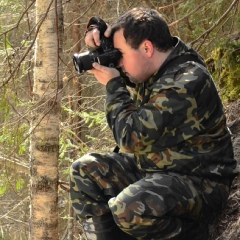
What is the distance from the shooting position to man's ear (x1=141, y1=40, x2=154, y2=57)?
2682 mm

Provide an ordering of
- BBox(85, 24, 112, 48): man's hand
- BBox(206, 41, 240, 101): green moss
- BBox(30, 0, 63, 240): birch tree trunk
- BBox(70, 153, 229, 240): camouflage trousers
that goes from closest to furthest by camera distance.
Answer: BBox(70, 153, 229, 240): camouflage trousers < BBox(85, 24, 112, 48): man's hand < BBox(30, 0, 63, 240): birch tree trunk < BBox(206, 41, 240, 101): green moss

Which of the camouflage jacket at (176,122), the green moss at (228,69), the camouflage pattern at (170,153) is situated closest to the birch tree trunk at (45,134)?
the green moss at (228,69)

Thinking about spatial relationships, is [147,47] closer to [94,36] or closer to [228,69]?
[94,36]

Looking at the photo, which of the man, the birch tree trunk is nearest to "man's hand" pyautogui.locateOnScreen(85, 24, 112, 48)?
the man

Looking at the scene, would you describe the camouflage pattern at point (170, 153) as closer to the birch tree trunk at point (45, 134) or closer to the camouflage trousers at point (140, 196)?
the camouflage trousers at point (140, 196)

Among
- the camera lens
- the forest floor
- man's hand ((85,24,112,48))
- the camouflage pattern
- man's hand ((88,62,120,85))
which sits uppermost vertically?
man's hand ((85,24,112,48))

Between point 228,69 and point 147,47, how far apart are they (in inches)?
86.8

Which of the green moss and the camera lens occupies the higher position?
Result: the camera lens

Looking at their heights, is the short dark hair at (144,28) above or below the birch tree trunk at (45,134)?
above

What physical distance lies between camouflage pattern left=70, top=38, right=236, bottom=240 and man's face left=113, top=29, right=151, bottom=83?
0.06 m

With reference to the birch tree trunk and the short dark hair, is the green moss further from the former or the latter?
the short dark hair

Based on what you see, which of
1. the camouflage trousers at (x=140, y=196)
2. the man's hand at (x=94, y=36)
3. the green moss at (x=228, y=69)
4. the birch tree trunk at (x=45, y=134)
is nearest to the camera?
the camouflage trousers at (x=140, y=196)

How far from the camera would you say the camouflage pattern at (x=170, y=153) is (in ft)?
8.38

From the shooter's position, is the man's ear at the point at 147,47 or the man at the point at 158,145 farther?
the man's ear at the point at 147,47
